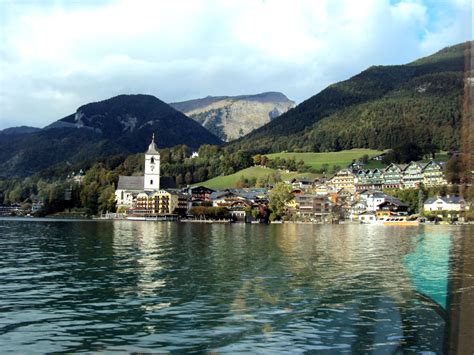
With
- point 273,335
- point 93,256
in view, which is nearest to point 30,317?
A: point 273,335

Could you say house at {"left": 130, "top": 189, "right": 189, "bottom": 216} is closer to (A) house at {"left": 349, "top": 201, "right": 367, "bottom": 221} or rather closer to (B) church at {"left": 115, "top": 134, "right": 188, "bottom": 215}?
(B) church at {"left": 115, "top": 134, "right": 188, "bottom": 215}

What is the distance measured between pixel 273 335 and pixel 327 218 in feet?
312

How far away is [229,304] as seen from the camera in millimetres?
15289

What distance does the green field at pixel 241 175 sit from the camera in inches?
5482

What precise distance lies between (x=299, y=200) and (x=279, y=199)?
751 cm

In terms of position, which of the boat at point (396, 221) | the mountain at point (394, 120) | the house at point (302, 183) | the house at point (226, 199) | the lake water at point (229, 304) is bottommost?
the lake water at point (229, 304)

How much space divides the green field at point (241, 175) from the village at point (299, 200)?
788 centimetres

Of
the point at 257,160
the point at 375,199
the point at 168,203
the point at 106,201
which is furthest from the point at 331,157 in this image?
the point at 106,201

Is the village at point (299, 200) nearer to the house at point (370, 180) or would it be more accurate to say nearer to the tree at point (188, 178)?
the house at point (370, 180)

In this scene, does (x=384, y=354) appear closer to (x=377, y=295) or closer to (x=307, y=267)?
(x=377, y=295)

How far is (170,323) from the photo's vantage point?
1306 centimetres

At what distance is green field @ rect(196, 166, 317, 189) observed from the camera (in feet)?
457

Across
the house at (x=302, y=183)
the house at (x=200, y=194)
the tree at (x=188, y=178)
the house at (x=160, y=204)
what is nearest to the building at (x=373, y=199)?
the house at (x=302, y=183)

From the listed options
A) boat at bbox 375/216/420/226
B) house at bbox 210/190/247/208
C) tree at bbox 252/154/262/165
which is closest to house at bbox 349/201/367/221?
boat at bbox 375/216/420/226
